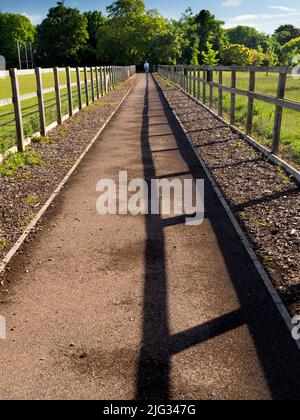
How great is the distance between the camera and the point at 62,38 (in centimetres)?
11462

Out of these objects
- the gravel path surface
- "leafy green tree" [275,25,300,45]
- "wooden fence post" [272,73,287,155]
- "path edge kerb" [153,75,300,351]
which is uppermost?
"leafy green tree" [275,25,300,45]

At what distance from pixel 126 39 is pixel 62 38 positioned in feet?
89.3

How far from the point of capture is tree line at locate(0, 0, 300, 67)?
244 feet

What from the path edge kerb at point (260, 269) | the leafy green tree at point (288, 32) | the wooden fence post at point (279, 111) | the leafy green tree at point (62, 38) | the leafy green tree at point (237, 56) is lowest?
the path edge kerb at point (260, 269)

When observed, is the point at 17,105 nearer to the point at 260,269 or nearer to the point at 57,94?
the point at 57,94

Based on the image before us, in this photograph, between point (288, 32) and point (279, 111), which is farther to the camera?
point (288, 32)

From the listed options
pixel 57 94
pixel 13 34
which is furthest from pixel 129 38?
pixel 57 94

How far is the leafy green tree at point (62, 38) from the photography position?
114787 millimetres

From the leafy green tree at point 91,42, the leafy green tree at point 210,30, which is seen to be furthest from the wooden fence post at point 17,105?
the leafy green tree at point 91,42

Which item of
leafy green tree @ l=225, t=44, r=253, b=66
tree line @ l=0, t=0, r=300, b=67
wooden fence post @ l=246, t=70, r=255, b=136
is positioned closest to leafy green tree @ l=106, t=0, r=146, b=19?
tree line @ l=0, t=0, r=300, b=67

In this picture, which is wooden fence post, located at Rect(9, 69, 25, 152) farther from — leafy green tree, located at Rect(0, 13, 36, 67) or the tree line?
leafy green tree, located at Rect(0, 13, 36, 67)

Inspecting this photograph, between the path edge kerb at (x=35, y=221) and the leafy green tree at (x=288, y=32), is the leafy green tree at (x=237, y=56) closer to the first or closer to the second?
the leafy green tree at (x=288, y=32)

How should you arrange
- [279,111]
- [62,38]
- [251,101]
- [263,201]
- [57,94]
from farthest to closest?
1. [62,38]
2. [57,94]
3. [251,101]
4. [279,111]
5. [263,201]

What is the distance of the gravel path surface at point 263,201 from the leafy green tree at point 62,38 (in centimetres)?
11424
